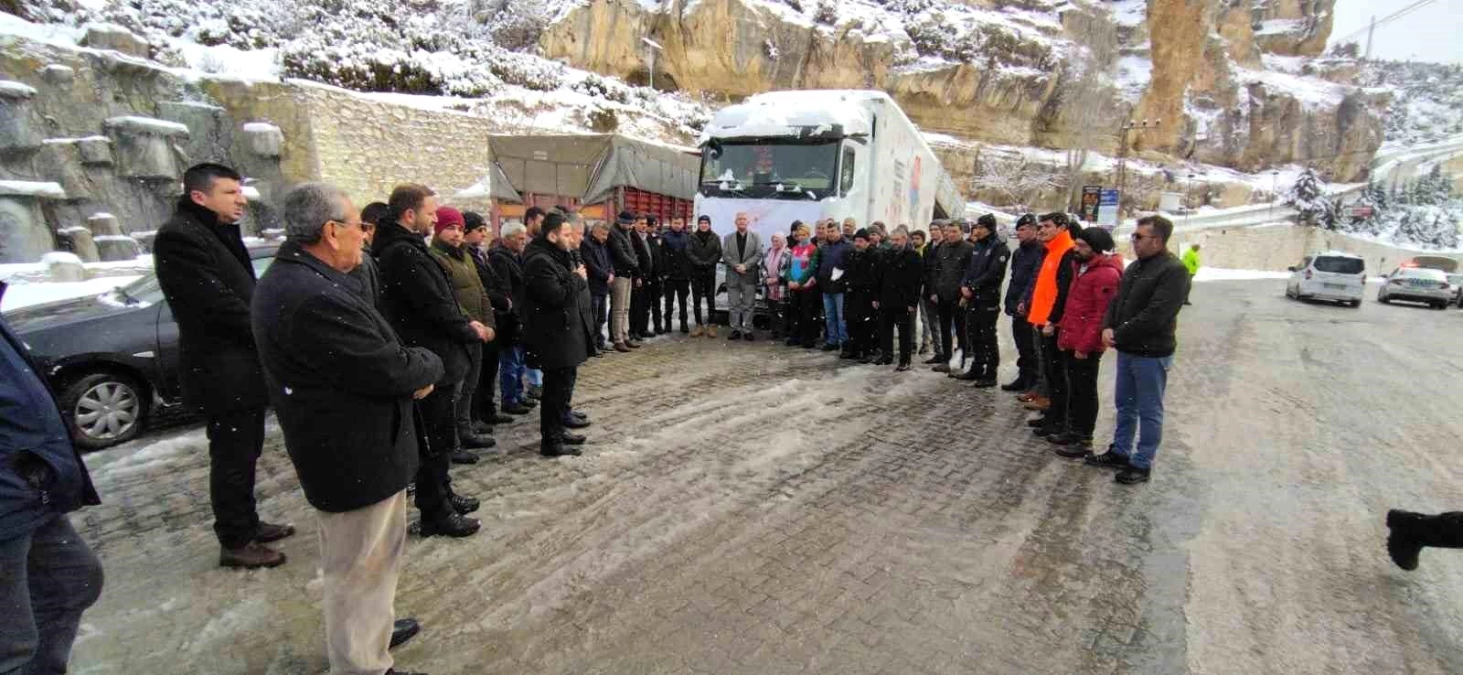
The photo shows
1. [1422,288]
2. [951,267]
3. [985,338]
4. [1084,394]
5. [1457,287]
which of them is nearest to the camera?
[1084,394]

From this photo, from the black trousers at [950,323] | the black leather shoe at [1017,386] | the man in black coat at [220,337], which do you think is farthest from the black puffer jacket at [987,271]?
the man in black coat at [220,337]

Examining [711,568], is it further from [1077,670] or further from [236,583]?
[236,583]

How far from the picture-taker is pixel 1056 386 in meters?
5.30

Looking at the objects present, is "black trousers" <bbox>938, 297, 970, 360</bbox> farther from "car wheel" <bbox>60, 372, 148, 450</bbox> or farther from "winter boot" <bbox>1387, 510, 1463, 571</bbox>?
"car wheel" <bbox>60, 372, 148, 450</bbox>

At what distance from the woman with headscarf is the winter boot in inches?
247

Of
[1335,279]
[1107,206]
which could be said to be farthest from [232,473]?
[1335,279]

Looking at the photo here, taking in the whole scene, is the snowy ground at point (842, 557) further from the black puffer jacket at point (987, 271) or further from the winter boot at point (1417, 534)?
the black puffer jacket at point (987, 271)

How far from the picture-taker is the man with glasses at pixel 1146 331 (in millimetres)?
4141

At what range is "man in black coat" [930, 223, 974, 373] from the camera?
23.5 feet

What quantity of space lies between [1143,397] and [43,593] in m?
5.40

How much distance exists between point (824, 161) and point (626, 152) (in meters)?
5.55

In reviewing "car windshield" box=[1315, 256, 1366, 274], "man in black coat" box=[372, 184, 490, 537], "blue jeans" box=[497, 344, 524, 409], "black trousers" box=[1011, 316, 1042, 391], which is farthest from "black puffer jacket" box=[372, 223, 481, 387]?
"car windshield" box=[1315, 256, 1366, 274]

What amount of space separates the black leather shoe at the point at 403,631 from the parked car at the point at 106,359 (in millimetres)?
3037

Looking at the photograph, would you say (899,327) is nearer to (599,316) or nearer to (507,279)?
(599,316)
